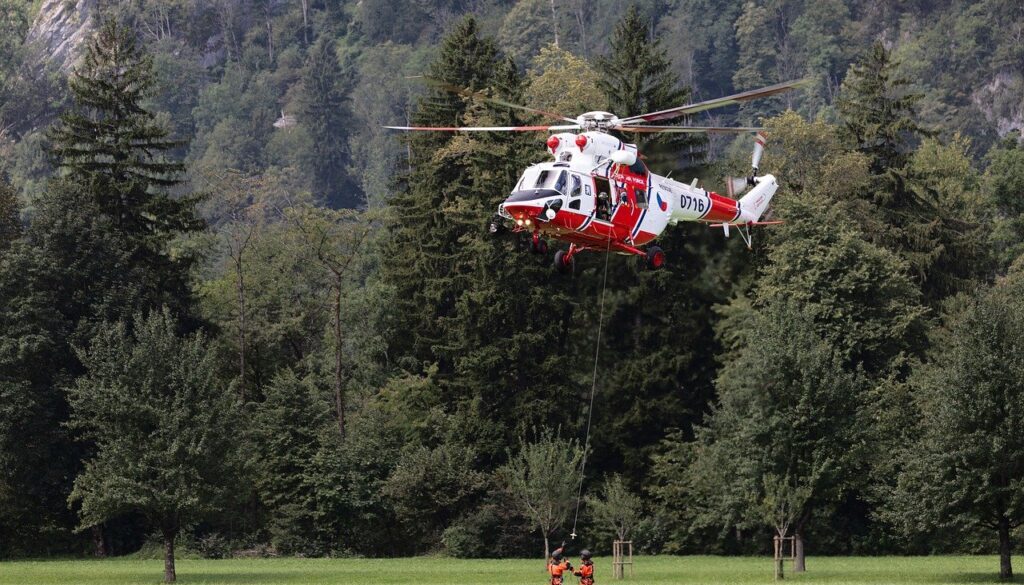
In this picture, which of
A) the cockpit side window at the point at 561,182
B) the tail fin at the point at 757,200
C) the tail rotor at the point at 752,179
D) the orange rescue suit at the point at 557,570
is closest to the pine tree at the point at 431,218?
the tail fin at the point at 757,200

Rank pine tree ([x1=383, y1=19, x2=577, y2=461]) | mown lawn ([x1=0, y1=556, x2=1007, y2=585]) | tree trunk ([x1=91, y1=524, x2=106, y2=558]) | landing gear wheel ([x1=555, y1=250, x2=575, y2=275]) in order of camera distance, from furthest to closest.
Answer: pine tree ([x1=383, y1=19, x2=577, y2=461]) → tree trunk ([x1=91, y1=524, x2=106, y2=558]) → mown lawn ([x1=0, y1=556, x2=1007, y2=585]) → landing gear wheel ([x1=555, y1=250, x2=575, y2=275])

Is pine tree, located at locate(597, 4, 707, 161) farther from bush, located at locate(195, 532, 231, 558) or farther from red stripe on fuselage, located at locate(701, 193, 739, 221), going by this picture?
bush, located at locate(195, 532, 231, 558)

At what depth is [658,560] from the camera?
68.0 metres

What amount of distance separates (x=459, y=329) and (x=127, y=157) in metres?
15.7

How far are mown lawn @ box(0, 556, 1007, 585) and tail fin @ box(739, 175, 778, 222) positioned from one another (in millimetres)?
10683

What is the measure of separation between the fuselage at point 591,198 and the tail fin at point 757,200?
4.58 metres

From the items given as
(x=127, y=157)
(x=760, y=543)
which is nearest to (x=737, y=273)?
(x=760, y=543)

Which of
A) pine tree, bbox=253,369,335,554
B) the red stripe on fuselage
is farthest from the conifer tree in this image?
the red stripe on fuselage

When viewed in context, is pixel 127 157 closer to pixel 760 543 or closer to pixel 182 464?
pixel 182 464

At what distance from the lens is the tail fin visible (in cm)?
5209

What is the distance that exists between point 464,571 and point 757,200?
17980mm

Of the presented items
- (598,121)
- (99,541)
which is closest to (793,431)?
(598,121)

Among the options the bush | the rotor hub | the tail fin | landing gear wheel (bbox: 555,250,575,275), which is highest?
the rotor hub

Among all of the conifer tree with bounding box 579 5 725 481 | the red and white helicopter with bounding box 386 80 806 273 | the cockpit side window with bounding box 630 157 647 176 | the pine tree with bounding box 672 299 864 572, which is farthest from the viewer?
the conifer tree with bounding box 579 5 725 481
